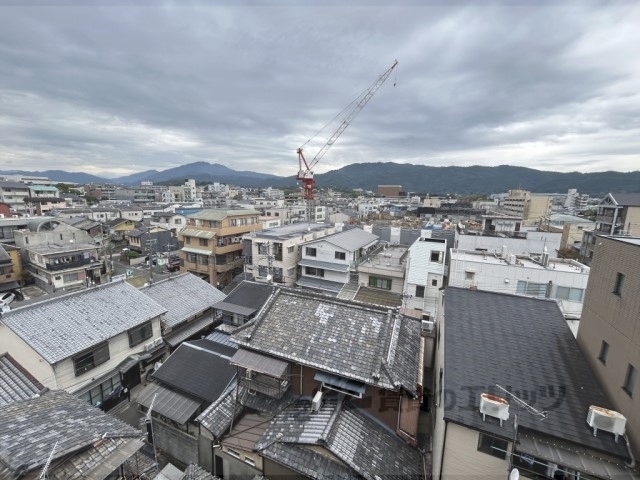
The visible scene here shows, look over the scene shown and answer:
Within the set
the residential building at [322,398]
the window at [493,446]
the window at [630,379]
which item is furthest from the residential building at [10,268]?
the window at [630,379]

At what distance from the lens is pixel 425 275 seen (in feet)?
87.4

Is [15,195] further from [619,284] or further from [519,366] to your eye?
[619,284]

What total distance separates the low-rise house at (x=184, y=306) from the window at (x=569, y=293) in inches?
1135

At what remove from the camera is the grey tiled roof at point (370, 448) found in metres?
10.3

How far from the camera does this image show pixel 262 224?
50.0 meters

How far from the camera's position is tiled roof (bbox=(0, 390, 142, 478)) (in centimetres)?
738

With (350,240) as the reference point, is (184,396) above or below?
below

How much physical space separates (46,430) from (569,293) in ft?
104

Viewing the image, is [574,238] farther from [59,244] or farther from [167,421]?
[59,244]

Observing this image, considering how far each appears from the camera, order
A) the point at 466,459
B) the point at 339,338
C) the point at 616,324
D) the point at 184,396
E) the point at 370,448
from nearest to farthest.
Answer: the point at 616,324 → the point at 466,459 → the point at 370,448 → the point at 339,338 → the point at 184,396

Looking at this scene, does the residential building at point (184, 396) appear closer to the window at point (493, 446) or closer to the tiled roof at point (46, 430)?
the tiled roof at point (46, 430)

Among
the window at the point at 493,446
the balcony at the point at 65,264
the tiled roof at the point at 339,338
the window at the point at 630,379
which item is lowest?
the balcony at the point at 65,264

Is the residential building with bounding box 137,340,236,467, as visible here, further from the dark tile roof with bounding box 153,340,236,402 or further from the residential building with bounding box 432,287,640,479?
the residential building with bounding box 432,287,640,479

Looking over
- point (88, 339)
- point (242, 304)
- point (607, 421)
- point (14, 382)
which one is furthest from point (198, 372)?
point (607, 421)
